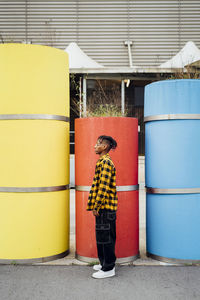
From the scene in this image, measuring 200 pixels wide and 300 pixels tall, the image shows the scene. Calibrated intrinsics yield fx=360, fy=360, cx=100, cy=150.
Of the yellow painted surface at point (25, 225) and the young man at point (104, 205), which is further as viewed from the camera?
the yellow painted surface at point (25, 225)

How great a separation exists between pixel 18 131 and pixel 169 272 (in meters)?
2.53

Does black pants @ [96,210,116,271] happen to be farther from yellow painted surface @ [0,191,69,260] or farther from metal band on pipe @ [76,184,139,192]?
yellow painted surface @ [0,191,69,260]

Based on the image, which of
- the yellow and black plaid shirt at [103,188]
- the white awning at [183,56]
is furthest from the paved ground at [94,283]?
the white awning at [183,56]

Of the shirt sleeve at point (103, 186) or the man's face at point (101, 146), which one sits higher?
the man's face at point (101, 146)

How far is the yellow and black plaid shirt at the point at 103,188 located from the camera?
156 inches

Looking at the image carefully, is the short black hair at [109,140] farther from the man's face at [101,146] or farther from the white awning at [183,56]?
the white awning at [183,56]

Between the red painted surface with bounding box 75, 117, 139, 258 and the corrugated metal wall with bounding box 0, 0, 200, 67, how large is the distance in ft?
41.6

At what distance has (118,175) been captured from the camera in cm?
462

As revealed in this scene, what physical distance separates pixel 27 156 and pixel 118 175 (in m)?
1.19

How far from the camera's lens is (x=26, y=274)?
4.17m

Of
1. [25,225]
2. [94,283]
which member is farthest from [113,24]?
[94,283]

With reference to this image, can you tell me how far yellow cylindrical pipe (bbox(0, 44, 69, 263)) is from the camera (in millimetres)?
4551

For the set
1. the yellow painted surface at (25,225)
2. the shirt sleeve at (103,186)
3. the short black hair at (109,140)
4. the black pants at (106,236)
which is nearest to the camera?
the shirt sleeve at (103,186)

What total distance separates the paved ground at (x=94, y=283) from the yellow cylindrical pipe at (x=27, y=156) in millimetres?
365
